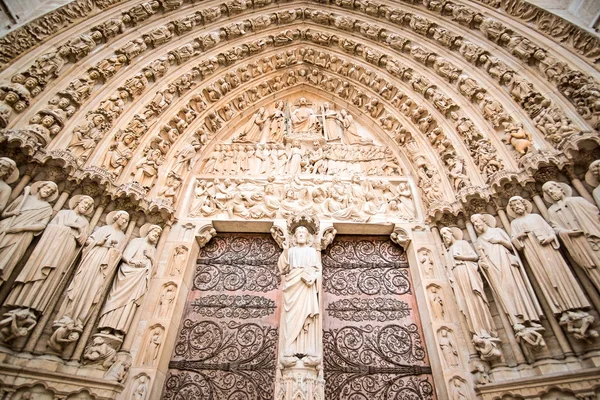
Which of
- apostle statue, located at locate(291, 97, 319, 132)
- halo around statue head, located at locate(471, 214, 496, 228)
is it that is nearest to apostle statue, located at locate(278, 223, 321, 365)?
halo around statue head, located at locate(471, 214, 496, 228)

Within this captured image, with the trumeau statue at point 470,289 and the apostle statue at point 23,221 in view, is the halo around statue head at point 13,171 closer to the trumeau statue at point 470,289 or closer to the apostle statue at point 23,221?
the apostle statue at point 23,221

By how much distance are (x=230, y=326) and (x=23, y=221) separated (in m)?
2.78

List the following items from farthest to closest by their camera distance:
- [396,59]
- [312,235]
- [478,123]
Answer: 1. [396,59]
2. [478,123]
3. [312,235]

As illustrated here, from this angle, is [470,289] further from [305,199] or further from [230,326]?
[230,326]

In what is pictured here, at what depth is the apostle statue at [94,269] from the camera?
350cm

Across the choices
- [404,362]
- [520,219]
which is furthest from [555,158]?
[404,362]

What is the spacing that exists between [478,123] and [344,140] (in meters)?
2.41

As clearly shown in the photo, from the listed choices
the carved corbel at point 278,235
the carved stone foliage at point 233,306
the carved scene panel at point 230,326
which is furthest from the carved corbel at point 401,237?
the carved stone foliage at point 233,306

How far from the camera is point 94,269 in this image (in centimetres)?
373

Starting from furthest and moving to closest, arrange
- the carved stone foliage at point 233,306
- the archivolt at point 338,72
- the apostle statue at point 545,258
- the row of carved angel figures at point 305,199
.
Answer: the row of carved angel figures at point 305,199, the carved stone foliage at point 233,306, the archivolt at point 338,72, the apostle statue at point 545,258

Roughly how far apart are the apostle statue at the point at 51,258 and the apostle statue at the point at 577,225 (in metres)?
5.63

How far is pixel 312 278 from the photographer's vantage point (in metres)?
4.06

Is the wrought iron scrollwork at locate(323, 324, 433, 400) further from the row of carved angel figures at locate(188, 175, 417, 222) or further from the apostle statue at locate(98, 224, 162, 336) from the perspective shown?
the apostle statue at locate(98, 224, 162, 336)

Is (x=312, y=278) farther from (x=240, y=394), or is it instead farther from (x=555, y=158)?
(x=555, y=158)
